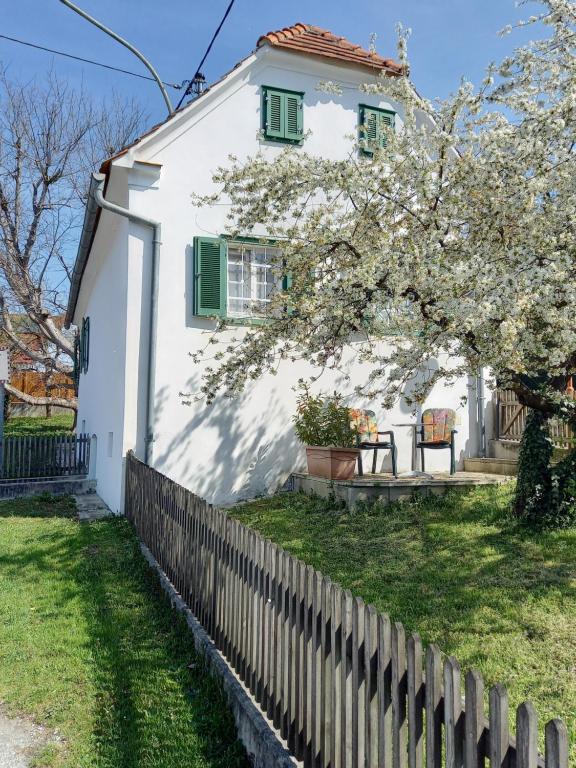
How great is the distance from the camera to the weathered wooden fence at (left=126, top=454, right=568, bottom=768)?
6.00ft

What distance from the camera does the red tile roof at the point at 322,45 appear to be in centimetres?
1001

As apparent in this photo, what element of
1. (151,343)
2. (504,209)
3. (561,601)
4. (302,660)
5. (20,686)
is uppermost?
(504,209)

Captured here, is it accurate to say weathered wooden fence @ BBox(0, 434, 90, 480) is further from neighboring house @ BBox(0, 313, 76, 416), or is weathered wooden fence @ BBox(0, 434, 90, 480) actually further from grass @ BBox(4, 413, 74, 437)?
grass @ BBox(4, 413, 74, 437)

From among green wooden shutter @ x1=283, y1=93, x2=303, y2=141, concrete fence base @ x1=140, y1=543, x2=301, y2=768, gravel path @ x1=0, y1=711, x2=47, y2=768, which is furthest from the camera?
green wooden shutter @ x1=283, y1=93, x2=303, y2=141

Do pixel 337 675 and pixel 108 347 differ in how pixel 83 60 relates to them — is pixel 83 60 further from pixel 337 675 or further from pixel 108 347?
pixel 337 675

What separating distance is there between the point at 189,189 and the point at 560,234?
6.21 meters

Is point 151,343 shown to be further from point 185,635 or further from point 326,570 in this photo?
point 185,635

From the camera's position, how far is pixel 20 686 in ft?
13.3

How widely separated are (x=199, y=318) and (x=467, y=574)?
5664 millimetres

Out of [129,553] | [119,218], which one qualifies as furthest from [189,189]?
[129,553]

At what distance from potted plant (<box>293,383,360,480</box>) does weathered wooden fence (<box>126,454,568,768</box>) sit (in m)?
4.24

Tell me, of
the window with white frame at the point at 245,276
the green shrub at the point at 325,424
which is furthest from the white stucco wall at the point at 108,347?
the green shrub at the point at 325,424

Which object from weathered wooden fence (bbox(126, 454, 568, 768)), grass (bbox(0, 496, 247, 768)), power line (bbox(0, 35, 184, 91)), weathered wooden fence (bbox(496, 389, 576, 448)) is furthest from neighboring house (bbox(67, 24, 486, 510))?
weathered wooden fence (bbox(126, 454, 568, 768))

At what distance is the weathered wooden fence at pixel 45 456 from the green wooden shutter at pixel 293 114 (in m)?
7.47
